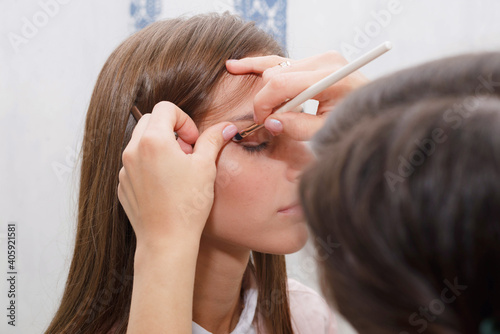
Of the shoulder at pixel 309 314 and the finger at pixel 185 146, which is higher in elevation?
the finger at pixel 185 146

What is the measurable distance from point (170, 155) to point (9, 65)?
0.90m

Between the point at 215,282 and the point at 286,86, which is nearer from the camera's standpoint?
the point at 286,86

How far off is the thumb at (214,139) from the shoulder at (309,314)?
0.53 meters

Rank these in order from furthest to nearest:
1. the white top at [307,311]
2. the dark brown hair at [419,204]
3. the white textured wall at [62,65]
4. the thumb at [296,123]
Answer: the white textured wall at [62,65] → the white top at [307,311] → the thumb at [296,123] → the dark brown hair at [419,204]

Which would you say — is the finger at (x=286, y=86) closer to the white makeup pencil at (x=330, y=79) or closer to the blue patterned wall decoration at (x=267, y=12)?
the white makeup pencil at (x=330, y=79)

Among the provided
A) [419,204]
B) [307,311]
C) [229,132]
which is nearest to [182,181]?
[229,132]

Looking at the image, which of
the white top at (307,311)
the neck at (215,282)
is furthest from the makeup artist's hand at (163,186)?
the white top at (307,311)

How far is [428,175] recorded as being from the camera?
0.24m

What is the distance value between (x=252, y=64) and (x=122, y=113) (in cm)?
24

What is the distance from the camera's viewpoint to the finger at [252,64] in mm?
726

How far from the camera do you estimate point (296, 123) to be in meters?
0.59

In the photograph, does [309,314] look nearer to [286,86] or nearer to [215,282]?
[215,282]

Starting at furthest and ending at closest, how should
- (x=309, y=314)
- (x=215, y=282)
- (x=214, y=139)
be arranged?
(x=309, y=314) < (x=215, y=282) < (x=214, y=139)

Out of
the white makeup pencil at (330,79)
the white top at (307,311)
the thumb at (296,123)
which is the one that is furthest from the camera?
the white top at (307,311)
